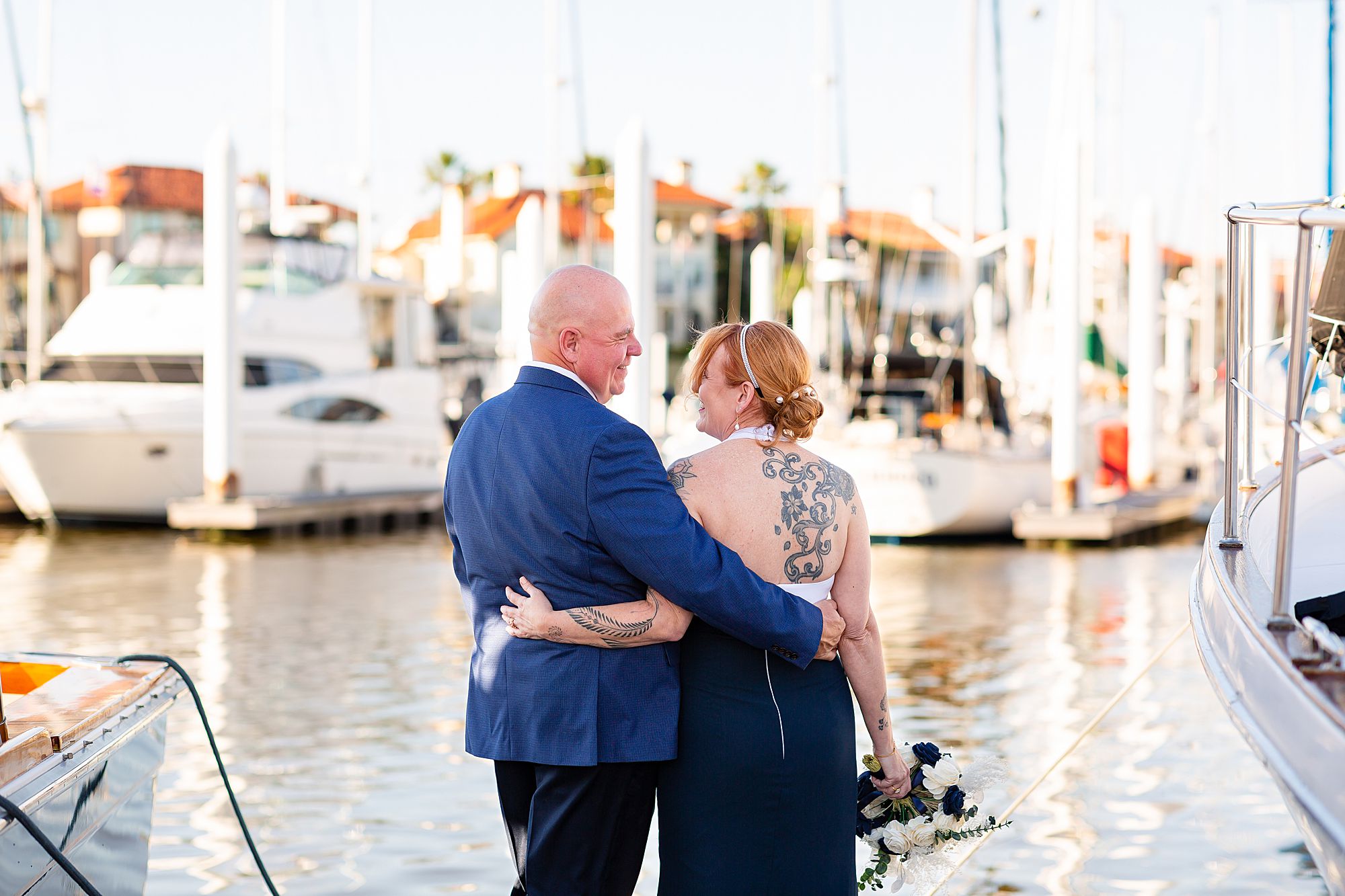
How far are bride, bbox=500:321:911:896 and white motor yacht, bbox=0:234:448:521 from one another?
18376 mm

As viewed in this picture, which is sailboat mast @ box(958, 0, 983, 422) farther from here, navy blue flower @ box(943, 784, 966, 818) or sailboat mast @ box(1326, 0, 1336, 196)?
navy blue flower @ box(943, 784, 966, 818)

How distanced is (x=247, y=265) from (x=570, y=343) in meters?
21.8

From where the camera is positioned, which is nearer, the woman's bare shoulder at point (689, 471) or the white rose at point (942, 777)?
the woman's bare shoulder at point (689, 471)

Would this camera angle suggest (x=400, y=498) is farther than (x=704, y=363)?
Yes

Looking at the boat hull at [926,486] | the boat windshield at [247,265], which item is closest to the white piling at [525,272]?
the boat windshield at [247,265]

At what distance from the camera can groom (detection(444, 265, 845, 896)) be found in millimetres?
3180

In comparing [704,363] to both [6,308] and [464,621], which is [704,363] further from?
[6,308]

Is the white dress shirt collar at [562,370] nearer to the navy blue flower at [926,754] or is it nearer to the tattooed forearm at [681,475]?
the tattooed forearm at [681,475]

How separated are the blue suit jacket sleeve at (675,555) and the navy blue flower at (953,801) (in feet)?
1.90

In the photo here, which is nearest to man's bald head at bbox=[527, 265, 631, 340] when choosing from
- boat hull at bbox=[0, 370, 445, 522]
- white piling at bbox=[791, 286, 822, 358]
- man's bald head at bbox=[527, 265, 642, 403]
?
man's bald head at bbox=[527, 265, 642, 403]

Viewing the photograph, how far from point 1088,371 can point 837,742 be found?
2910 cm

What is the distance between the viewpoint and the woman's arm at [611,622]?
323cm

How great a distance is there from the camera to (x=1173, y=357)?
37719 mm

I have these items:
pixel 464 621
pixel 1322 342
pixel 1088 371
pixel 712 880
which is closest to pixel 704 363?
pixel 712 880
